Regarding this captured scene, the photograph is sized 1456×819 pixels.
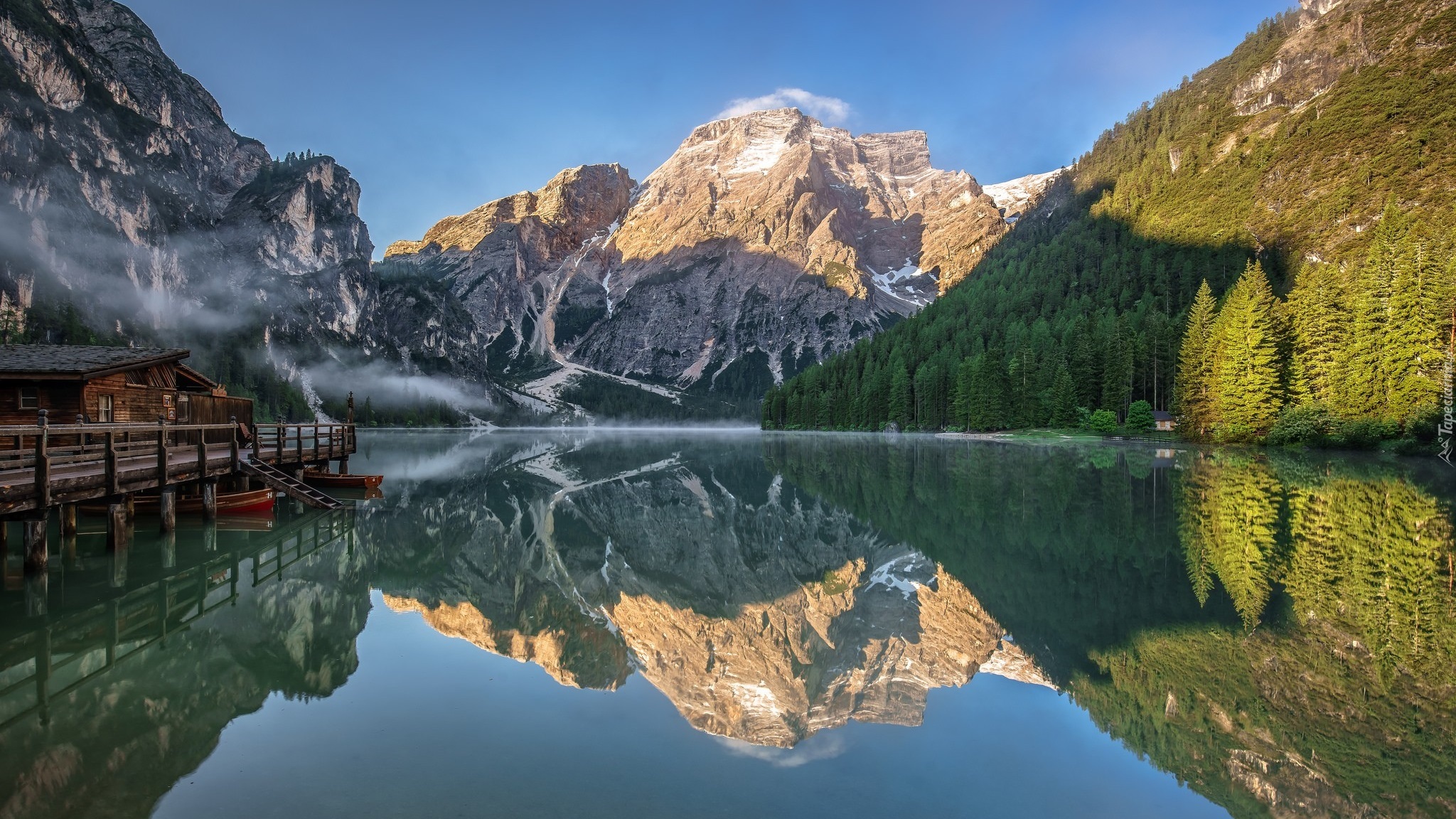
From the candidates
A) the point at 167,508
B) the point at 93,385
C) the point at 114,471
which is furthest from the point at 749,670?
the point at 93,385

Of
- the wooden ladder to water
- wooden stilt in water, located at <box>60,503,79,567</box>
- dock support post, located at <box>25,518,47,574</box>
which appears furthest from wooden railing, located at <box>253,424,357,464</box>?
dock support post, located at <box>25,518,47,574</box>

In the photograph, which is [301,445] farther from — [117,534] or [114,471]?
[114,471]

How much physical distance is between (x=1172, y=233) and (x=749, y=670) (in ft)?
499

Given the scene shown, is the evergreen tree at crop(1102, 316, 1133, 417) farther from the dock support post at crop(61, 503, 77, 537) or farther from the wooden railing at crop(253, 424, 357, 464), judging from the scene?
the dock support post at crop(61, 503, 77, 537)

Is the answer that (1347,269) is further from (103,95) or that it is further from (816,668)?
(103,95)

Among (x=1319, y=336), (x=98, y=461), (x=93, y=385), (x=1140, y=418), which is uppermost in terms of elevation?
(x=1319, y=336)

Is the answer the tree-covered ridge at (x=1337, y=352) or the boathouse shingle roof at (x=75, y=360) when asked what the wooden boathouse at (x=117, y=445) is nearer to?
the boathouse shingle roof at (x=75, y=360)

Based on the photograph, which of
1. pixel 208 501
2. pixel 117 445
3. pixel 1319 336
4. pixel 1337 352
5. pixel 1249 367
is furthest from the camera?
pixel 1249 367

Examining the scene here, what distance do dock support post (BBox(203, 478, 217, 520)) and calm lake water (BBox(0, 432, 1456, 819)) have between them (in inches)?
50.3

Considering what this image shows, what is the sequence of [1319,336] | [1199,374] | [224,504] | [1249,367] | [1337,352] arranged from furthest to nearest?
[1199,374], [1249,367], [1319,336], [1337,352], [224,504]

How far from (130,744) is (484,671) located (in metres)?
4.39

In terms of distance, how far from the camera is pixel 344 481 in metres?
34.5

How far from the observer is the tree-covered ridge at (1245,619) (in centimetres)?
757

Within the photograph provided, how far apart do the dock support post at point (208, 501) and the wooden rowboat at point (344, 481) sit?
10.1 metres
